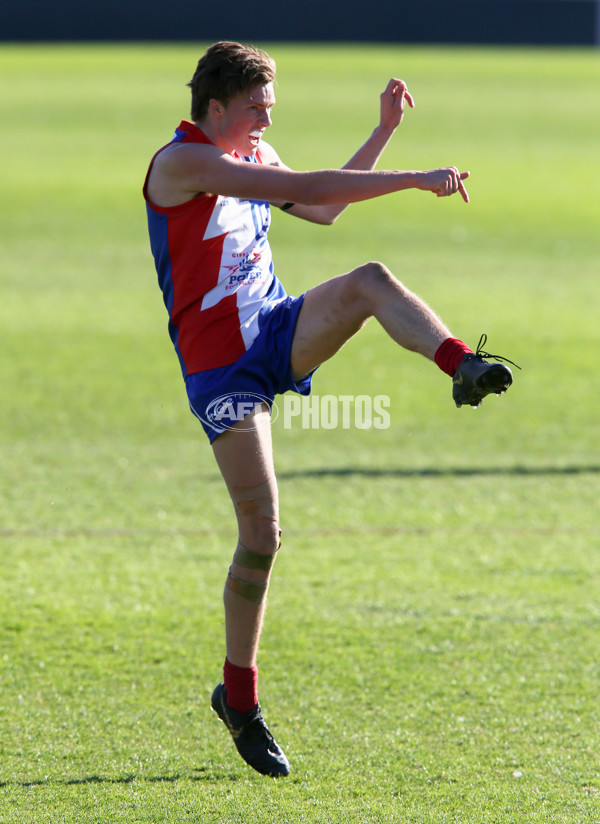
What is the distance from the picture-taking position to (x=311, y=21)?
136 ft

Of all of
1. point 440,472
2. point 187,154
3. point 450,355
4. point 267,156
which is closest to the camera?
point 450,355

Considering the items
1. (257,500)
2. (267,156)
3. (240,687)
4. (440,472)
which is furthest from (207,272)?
(440,472)

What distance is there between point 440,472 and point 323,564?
6.41ft

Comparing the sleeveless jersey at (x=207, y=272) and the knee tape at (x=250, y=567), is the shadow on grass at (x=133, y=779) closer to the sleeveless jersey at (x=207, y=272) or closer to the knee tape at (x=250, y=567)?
the knee tape at (x=250, y=567)

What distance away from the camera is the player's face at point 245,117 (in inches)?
151

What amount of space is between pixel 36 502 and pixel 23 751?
3.10 m

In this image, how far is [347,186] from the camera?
367 cm

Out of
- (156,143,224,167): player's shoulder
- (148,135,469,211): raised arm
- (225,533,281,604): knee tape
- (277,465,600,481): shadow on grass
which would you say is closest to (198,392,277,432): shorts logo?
(225,533,281,604): knee tape

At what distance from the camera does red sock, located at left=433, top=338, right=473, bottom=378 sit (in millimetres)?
3564

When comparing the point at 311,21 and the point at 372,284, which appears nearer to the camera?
the point at 372,284

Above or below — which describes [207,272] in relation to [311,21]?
below

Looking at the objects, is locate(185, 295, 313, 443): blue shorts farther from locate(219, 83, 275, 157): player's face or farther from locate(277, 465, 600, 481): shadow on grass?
locate(277, 465, 600, 481): shadow on grass

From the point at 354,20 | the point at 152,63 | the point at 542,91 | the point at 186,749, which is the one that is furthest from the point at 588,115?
the point at 186,749

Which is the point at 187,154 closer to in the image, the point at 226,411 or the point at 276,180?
the point at 276,180
